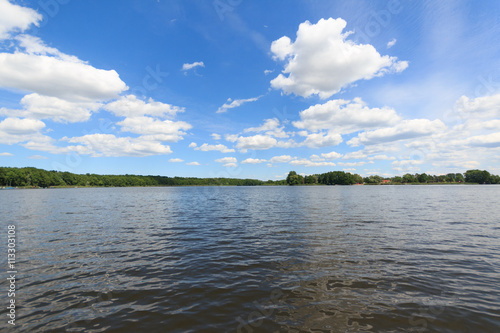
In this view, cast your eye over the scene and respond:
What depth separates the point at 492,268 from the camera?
13219 millimetres

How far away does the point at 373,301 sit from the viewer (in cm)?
952

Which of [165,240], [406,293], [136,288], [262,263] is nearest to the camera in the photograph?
[406,293]

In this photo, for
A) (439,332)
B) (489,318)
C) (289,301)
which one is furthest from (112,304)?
(489,318)

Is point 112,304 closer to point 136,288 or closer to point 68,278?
point 136,288

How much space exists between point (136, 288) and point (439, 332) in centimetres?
1283

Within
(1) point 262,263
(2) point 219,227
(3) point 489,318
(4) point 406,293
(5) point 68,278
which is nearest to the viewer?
(3) point 489,318

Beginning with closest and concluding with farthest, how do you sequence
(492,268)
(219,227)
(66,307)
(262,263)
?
(66,307)
(492,268)
(262,263)
(219,227)

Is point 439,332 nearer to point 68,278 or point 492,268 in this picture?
point 492,268

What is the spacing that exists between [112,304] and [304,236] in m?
16.6

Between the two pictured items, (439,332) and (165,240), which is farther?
(165,240)

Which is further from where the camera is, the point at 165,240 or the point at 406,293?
the point at 165,240

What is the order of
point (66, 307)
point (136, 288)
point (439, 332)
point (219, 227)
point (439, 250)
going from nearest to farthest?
point (439, 332), point (66, 307), point (136, 288), point (439, 250), point (219, 227)

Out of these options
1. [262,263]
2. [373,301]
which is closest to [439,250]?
[373,301]

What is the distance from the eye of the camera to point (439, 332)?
760 cm
